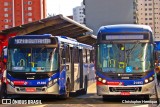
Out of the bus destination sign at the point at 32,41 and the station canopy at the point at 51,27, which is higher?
the station canopy at the point at 51,27

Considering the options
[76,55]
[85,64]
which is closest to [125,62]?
[76,55]

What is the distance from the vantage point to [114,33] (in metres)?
16.5

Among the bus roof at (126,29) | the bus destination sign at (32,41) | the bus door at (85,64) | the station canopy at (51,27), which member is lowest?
the bus door at (85,64)

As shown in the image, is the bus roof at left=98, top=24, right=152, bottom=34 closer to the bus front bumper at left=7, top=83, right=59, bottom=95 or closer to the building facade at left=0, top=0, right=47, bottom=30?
the bus front bumper at left=7, top=83, right=59, bottom=95

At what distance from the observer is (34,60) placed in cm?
1598

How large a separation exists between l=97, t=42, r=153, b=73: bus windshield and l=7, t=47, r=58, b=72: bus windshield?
1931 mm

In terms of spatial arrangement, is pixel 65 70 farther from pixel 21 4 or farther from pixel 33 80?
pixel 21 4

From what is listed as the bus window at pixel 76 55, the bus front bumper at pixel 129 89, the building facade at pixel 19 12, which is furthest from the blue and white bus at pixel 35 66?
the building facade at pixel 19 12

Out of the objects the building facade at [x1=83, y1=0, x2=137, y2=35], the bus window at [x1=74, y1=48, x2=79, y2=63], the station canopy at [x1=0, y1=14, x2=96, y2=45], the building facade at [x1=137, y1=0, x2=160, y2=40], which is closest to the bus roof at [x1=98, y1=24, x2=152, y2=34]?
the bus window at [x1=74, y1=48, x2=79, y2=63]

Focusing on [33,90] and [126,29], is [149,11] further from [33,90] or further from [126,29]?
[33,90]

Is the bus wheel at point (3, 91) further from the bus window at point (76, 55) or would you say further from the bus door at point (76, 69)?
the bus window at point (76, 55)

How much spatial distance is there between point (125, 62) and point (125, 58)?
0.17 meters

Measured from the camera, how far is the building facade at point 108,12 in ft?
332

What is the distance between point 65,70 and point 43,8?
380ft
